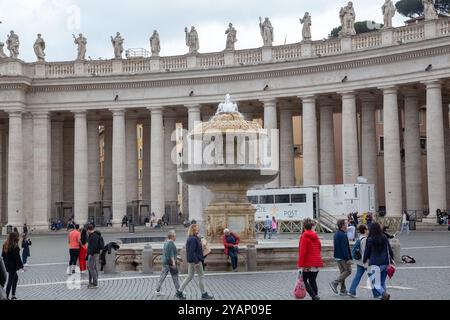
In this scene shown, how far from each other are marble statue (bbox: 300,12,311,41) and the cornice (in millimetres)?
2336

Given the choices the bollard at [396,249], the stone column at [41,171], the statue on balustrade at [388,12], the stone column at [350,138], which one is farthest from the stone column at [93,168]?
the bollard at [396,249]

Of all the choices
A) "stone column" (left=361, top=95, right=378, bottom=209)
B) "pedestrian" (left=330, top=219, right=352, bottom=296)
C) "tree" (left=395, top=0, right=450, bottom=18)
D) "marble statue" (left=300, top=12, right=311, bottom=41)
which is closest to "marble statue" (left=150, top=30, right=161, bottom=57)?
"marble statue" (left=300, top=12, right=311, bottom=41)

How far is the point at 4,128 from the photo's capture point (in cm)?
7538

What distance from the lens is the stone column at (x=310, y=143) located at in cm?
6197

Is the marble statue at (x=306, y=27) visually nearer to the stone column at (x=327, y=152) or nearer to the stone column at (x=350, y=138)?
the stone column at (x=350, y=138)

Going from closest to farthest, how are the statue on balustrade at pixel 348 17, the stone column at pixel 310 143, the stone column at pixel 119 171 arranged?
the statue on balustrade at pixel 348 17 < the stone column at pixel 310 143 < the stone column at pixel 119 171

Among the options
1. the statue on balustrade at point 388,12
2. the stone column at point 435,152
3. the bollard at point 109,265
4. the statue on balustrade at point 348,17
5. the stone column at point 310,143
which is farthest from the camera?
the stone column at point 310,143

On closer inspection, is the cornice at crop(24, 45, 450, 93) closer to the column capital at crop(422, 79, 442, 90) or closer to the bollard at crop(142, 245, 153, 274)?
the column capital at crop(422, 79, 442, 90)

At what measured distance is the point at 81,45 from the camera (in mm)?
69438

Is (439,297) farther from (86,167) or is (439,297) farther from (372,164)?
(86,167)

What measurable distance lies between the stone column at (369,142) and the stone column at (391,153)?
396 cm

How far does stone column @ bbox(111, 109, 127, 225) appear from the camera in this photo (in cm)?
6688

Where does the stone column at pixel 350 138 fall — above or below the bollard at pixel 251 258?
above
